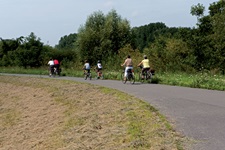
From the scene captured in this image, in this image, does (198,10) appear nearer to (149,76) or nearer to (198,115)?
(149,76)

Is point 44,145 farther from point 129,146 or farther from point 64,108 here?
point 64,108

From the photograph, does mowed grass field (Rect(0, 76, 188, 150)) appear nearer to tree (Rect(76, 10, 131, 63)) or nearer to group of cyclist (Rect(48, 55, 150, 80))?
group of cyclist (Rect(48, 55, 150, 80))

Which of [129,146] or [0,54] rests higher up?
[0,54]

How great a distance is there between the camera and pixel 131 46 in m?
50.2

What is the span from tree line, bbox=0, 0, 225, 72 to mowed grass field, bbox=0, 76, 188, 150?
54.5 ft

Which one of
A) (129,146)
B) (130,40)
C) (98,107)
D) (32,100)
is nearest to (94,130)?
(129,146)

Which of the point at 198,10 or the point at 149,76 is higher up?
the point at 198,10

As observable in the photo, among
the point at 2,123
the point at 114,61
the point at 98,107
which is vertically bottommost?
the point at 2,123

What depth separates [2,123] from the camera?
14.2 metres

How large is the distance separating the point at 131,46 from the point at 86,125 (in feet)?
136

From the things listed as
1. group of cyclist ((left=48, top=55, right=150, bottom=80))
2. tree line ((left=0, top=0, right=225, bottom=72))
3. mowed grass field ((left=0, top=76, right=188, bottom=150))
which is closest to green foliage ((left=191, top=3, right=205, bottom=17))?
tree line ((left=0, top=0, right=225, bottom=72))

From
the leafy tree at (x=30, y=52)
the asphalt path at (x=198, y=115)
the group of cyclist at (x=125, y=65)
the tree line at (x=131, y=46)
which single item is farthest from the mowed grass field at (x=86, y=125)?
the leafy tree at (x=30, y=52)

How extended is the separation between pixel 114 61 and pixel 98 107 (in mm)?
20939

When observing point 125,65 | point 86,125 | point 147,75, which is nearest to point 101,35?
point 125,65
